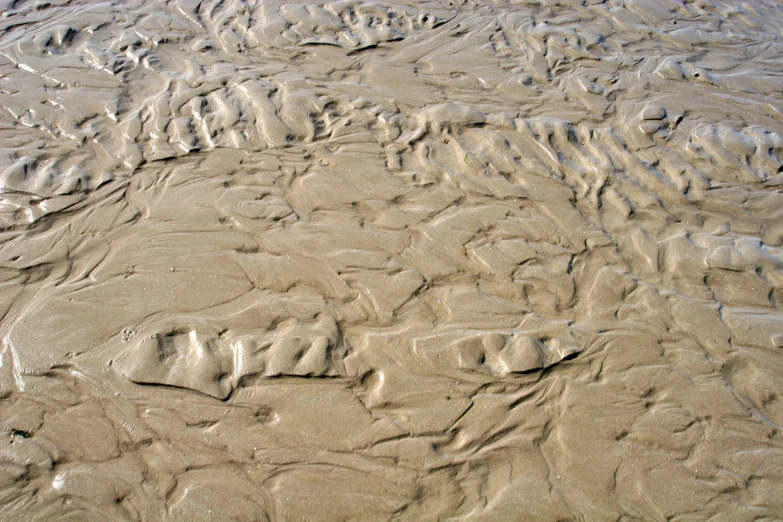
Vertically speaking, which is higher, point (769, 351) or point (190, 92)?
point (190, 92)

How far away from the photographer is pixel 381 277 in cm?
344

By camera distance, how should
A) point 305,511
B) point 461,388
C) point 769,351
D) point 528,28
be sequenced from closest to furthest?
point 305,511
point 461,388
point 769,351
point 528,28

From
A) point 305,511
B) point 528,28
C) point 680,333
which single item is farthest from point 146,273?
point 528,28

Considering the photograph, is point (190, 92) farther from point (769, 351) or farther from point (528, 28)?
point (769, 351)

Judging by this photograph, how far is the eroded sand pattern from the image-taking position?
265 cm

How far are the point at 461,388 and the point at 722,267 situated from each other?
2.05 m

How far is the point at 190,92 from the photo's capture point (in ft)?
15.8

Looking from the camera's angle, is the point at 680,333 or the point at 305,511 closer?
the point at 305,511

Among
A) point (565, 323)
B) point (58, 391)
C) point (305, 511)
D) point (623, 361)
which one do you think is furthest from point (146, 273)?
point (623, 361)

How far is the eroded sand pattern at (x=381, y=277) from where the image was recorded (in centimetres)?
265

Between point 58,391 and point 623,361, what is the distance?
309 centimetres

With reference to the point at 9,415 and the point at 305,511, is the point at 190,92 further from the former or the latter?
the point at 305,511

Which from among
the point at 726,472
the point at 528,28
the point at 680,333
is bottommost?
the point at 726,472

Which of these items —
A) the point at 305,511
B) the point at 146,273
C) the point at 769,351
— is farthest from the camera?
the point at 146,273
